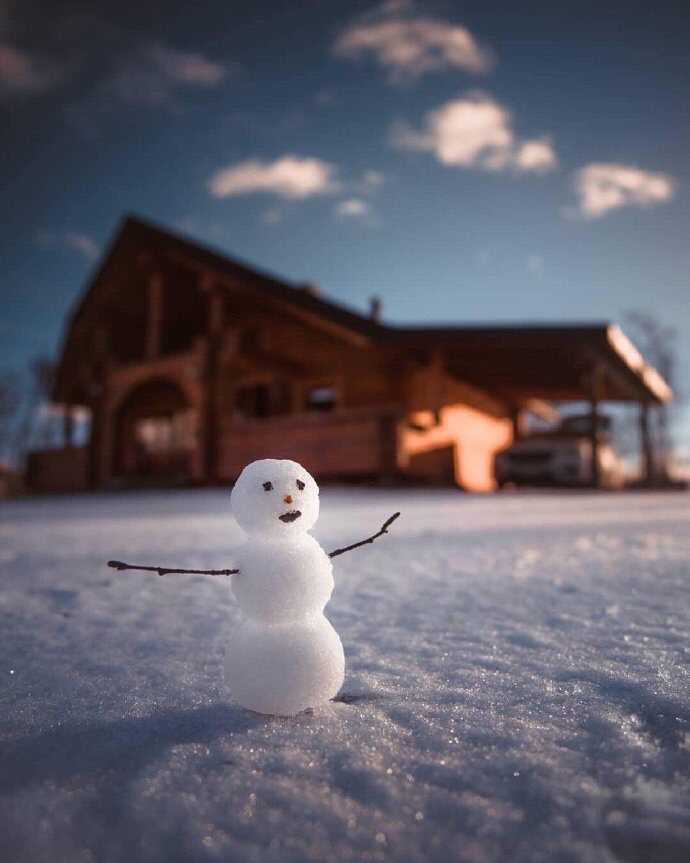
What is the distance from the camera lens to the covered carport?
9.14m

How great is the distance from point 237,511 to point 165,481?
10.9 metres

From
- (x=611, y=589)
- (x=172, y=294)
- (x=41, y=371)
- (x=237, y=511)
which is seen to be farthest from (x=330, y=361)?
(x=41, y=371)

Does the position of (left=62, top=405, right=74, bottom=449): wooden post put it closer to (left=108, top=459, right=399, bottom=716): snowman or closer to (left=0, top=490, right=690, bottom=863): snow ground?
(left=0, top=490, right=690, bottom=863): snow ground

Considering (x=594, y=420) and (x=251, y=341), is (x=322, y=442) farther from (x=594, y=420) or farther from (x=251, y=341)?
(x=594, y=420)

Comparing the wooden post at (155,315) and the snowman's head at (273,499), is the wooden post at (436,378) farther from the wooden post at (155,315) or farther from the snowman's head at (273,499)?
the snowman's head at (273,499)

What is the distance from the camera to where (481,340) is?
9250mm

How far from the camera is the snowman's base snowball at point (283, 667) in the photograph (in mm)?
998

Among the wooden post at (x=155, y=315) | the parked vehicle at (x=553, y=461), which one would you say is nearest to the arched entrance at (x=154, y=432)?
the wooden post at (x=155, y=315)

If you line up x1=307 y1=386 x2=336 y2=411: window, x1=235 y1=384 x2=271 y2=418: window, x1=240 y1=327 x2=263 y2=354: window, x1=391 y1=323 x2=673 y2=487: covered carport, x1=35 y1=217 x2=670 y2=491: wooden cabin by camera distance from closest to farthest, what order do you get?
x1=391 y1=323 x2=673 y2=487: covered carport → x1=35 y1=217 x2=670 y2=491: wooden cabin → x1=240 y1=327 x2=263 y2=354: window → x1=307 y1=386 x2=336 y2=411: window → x1=235 y1=384 x2=271 y2=418: window

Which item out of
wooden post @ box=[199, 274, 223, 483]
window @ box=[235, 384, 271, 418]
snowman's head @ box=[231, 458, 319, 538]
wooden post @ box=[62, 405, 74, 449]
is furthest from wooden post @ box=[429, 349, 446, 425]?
wooden post @ box=[62, 405, 74, 449]

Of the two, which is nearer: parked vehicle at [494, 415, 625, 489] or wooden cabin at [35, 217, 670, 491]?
wooden cabin at [35, 217, 670, 491]

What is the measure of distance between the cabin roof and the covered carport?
0.02 m

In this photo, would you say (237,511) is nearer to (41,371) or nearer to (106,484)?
(106,484)

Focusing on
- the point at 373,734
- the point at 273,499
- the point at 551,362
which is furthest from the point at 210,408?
the point at 373,734
